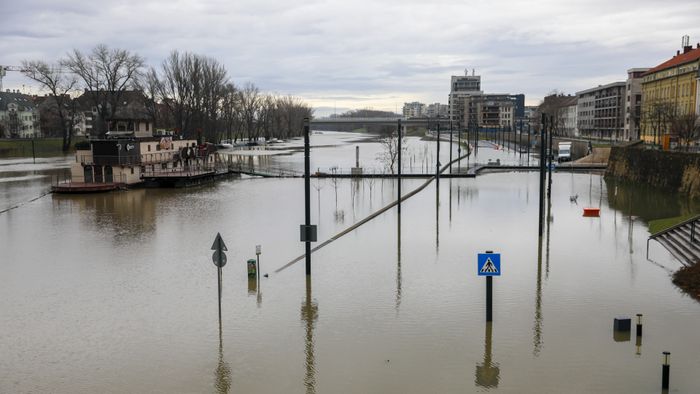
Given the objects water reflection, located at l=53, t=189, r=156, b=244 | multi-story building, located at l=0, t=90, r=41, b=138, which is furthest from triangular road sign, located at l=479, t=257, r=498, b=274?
multi-story building, located at l=0, t=90, r=41, b=138

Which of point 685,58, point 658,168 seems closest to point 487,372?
point 658,168

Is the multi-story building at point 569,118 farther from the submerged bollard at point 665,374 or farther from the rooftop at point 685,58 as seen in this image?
the submerged bollard at point 665,374

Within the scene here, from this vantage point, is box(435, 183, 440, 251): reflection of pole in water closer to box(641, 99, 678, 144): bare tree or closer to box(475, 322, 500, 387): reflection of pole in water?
box(475, 322, 500, 387): reflection of pole in water

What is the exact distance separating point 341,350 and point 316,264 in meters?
7.73

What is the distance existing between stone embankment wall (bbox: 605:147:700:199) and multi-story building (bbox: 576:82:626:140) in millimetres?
52895

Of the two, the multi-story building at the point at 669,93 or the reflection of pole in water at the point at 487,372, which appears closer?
the reflection of pole in water at the point at 487,372

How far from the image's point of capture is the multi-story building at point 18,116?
123875 mm

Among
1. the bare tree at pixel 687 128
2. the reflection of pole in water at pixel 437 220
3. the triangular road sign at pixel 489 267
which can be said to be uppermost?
the bare tree at pixel 687 128

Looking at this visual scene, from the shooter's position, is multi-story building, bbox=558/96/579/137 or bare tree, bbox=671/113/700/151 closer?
bare tree, bbox=671/113/700/151

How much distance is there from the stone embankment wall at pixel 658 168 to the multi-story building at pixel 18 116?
107m

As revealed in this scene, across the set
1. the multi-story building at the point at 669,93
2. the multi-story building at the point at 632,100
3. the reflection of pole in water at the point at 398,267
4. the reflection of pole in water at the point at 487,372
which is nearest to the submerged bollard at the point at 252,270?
the reflection of pole in water at the point at 398,267

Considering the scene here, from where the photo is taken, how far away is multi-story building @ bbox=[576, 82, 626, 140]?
109 m

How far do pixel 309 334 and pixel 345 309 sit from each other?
75.0 inches

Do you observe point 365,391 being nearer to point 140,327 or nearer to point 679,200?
point 140,327
